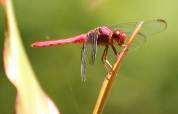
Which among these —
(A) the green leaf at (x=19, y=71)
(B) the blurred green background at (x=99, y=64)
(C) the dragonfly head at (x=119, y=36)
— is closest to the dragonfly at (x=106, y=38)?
(C) the dragonfly head at (x=119, y=36)

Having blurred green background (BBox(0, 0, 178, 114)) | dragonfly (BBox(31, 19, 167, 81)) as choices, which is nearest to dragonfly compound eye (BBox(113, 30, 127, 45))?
dragonfly (BBox(31, 19, 167, 81))

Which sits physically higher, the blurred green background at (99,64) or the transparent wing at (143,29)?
the transparent wing at (143,29)

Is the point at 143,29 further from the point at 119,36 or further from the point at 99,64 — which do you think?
the point at 99,64

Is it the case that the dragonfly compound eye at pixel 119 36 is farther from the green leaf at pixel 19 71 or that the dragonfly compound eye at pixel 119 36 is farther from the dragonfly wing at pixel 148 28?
the green leaf at pixel 19 71

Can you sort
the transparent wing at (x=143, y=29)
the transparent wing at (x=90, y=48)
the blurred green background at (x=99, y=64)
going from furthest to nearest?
the blurred green background at (x=99, y=64), the transparent wing at (x=143, y=29), the transparent wing at (x=90, y=48)

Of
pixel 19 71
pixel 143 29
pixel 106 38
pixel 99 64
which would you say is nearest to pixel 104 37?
pixel 106 38

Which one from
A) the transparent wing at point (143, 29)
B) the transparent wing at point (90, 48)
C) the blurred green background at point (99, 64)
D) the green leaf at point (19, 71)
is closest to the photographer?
the green leaf at point (19, 71)
